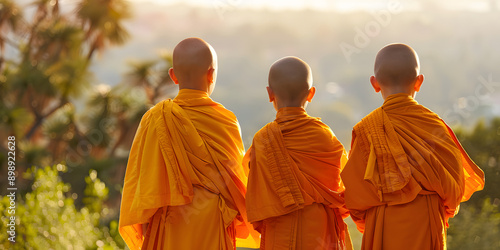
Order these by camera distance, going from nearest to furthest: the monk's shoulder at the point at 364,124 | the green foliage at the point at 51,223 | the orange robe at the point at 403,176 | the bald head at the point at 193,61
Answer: the orange robe at the point at 403,176, the monk's shoulder at the point at 364,124, the bald head at the point at 193,61, the green foliage at the point at 51,223

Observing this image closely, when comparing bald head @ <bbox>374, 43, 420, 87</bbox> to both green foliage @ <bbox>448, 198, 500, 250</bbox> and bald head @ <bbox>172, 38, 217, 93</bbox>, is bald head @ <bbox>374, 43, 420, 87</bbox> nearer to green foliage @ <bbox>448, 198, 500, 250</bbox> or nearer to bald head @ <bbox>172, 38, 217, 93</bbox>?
bald head @ <bbox>172, 38, 217, 93</bbox>

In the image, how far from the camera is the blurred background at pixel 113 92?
5961 millimetres

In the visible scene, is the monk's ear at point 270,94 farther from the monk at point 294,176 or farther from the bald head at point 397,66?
the bald head at point 397,66

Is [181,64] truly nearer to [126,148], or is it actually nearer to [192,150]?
[192,150]

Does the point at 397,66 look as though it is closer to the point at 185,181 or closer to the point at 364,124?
the point at 364,124

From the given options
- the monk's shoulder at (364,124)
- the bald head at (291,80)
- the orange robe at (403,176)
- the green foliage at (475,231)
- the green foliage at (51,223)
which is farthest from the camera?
the green foliage at (475,231)

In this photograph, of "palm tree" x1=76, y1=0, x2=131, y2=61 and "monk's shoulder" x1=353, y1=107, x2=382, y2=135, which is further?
"palm tree" x1=76, y1=0, x2=131, y2=61

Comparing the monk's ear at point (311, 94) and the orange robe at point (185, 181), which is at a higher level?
the monk's ear at point (311, 94)

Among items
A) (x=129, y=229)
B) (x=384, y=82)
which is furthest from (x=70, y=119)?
(x=384, y=82)

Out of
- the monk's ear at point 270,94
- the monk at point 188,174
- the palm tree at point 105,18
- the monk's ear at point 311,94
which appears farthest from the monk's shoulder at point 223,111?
the palm tree at point 105,18

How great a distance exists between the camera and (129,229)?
3379 millimetres

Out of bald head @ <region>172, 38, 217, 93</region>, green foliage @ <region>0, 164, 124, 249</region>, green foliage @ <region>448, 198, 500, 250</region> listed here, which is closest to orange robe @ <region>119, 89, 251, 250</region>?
bald head @ <region>172, 38, 217, 93</region>

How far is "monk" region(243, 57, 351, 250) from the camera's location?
9.96 ft

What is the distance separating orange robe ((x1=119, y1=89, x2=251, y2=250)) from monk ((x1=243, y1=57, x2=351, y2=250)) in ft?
0.53
